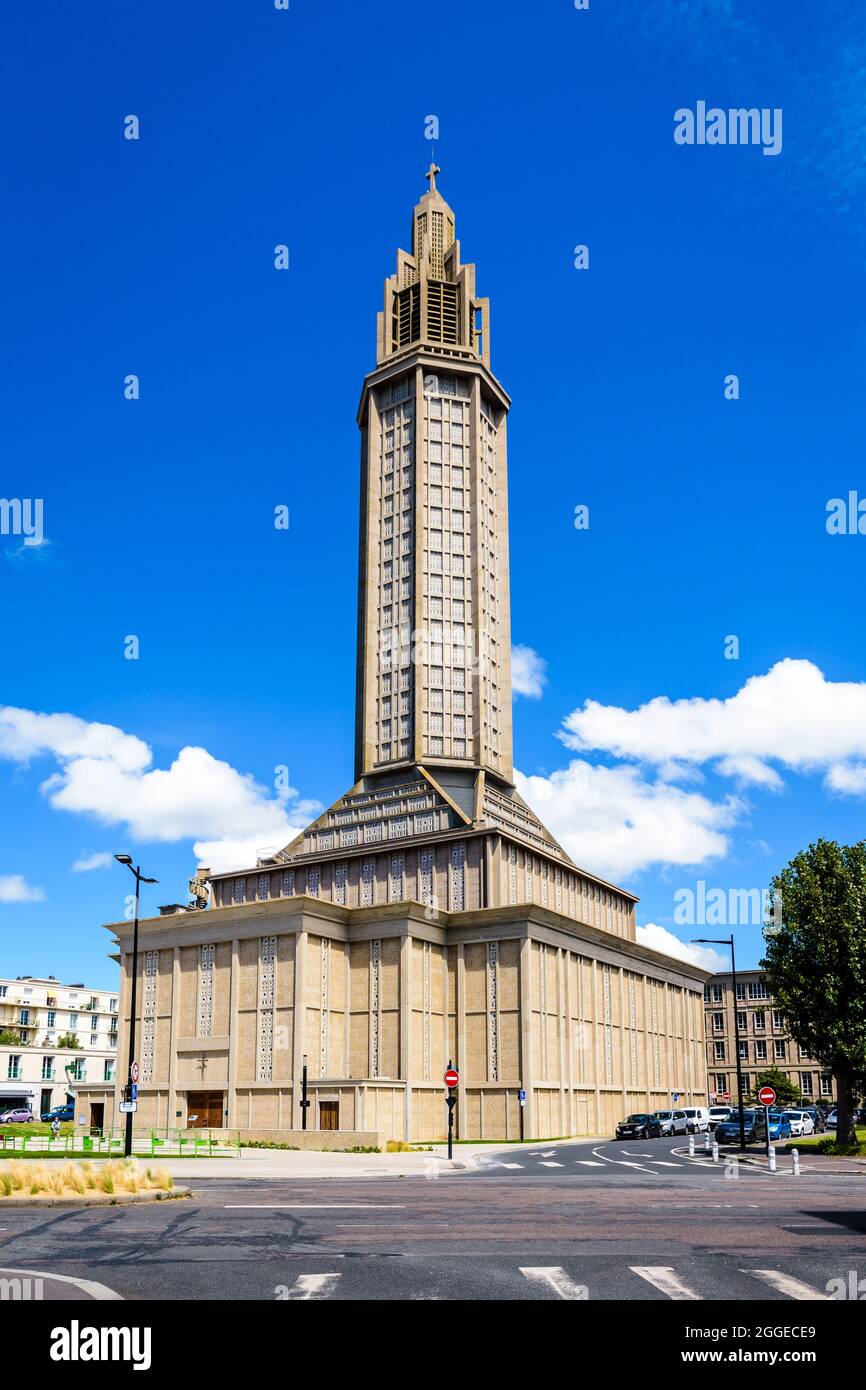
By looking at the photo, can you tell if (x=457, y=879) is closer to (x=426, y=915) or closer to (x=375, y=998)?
(x=426, y=915)

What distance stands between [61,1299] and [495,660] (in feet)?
264

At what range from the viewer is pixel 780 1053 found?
125 metres

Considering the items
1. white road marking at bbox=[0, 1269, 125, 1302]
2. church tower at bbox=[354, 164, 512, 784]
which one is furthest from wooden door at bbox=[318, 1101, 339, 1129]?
white road marking at bbox=[0, 1269, 125, 1302]

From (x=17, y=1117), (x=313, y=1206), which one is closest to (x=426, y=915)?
(x=17, y=1117)

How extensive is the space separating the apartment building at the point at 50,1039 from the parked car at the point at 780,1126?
63799mm

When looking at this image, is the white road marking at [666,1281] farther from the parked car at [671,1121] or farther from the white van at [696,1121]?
the white van at [696,1121]

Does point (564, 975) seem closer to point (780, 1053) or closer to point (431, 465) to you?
point (431, 465)

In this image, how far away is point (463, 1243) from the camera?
50.8ft

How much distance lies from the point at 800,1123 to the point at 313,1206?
5365 centimetres

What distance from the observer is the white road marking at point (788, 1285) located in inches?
439

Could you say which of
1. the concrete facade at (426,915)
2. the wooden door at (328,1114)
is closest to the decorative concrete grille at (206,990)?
the concrete facade at (426,915)

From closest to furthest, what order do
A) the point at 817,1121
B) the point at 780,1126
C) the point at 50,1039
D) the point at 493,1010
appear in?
the point at 780,1126 < the point at 493,1010 < the point at 817,1121 < the point at 50,1039

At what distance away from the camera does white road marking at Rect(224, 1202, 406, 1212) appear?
2117 centimetres
